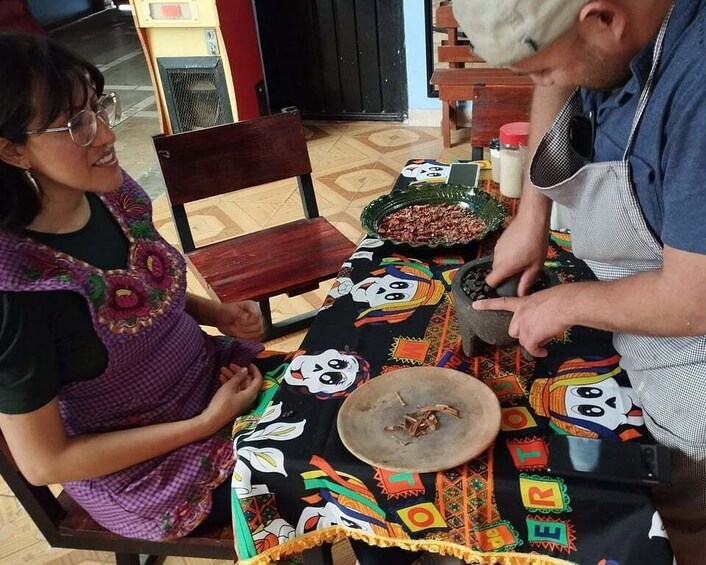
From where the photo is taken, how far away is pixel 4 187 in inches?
38.3

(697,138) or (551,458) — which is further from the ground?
(697,138)

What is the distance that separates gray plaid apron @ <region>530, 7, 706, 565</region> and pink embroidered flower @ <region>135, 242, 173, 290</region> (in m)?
0.71

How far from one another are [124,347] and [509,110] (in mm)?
1390

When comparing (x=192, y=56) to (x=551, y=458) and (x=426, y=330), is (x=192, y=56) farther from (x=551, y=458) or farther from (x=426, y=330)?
(x=551, y=458)

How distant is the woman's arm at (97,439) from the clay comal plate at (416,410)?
A: 13.1 inches

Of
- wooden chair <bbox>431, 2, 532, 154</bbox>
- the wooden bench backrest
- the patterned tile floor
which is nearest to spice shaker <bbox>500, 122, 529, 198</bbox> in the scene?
the patterned tile floor

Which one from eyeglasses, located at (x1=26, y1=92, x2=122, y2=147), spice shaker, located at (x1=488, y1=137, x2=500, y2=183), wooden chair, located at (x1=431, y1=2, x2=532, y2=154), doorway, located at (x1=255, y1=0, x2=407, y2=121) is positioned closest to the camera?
eyeglasses, located at (x1=26, y1=92, x2=122, y2=147)

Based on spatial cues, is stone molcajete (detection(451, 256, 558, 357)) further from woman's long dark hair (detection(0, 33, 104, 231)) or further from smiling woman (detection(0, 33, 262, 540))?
woman's long dark hair (detection(0, 33, 104, 231))

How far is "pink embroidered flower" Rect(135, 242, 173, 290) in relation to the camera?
3.89 ft

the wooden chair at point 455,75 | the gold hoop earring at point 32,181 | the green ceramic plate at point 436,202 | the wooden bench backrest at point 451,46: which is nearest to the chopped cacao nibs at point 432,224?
the green ceramic plate at point 436,202

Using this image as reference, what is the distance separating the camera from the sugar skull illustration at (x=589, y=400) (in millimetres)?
889

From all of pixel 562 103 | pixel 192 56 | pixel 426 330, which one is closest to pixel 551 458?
pixel 426 330

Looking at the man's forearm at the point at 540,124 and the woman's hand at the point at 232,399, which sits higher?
the man's forearm at the point at 540,124

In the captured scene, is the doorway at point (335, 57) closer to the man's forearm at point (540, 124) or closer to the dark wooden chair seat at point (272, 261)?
the dark wooden chair seat at point (272, 261)
